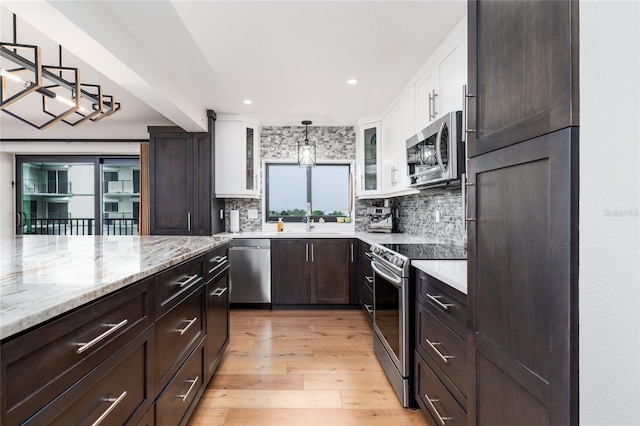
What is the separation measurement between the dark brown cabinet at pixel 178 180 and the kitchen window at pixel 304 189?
41.4 inches

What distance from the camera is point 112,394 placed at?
1.04 metres

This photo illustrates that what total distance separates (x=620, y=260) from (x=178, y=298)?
1.63 m

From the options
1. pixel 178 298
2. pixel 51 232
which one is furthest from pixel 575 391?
pixel 51 232

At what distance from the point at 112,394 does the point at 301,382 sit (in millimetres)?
1503

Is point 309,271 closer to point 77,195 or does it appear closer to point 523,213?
point 523,213

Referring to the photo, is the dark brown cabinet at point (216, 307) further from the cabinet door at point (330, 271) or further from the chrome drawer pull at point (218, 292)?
the cabinet door at point (330, 271)

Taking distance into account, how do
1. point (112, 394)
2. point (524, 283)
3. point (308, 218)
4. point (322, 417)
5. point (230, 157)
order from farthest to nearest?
point (308, 218), point (230, 157), point (322, 417), point (112, 394), point (524, 283)

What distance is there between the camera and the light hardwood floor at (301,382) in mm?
1929

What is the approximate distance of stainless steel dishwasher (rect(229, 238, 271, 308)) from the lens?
4.04m

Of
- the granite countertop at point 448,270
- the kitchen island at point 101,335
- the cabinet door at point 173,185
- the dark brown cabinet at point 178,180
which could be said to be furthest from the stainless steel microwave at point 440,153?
the cabinet door at point 173,185

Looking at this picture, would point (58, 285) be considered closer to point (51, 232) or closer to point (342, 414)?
point (342, 414)

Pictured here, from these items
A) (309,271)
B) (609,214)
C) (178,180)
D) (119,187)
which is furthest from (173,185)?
(609,214)

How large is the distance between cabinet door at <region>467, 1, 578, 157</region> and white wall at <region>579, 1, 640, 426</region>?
0.04 meters

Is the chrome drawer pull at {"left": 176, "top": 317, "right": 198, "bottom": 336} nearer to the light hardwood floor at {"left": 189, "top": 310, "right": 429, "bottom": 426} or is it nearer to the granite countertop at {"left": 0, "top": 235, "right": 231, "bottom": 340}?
the granite countertop at {"left": 0, "top": 235, "right": 231, "bottom": 340}
